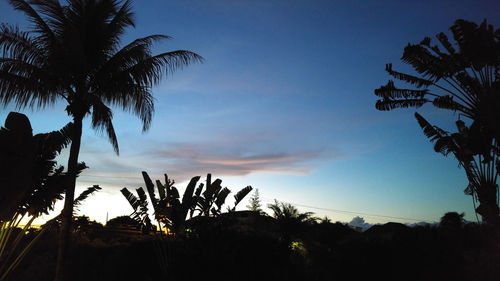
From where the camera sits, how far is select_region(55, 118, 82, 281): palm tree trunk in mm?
9391

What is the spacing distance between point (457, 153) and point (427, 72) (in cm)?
364

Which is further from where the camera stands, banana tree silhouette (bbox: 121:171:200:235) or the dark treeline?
banana tree silhouette (bbox: 121:171:200:235)

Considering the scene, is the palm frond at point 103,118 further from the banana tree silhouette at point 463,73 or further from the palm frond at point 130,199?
the banana tree silhouette at point 463,73

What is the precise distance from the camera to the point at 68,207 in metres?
9.70

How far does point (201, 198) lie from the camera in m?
12.4

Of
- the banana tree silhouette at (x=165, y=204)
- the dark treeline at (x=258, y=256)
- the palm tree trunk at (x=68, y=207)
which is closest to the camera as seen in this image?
the dark treeline at (x=258, y=256)

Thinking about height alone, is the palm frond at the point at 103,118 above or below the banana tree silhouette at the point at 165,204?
above

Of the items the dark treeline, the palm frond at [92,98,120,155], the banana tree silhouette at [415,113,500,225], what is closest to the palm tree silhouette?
the palm frond at [92,98,120,155]

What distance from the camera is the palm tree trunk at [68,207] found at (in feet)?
30.8

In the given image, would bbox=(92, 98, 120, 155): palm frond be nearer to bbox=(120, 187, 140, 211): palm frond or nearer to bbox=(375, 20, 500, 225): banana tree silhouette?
bbox=(120, 187, 140, 211): palm frond

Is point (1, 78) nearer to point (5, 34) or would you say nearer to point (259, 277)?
point (5, 34)

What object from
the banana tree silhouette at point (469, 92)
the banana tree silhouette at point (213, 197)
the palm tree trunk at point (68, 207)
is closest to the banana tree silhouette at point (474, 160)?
the banana tree silhouette at point (469, 92)

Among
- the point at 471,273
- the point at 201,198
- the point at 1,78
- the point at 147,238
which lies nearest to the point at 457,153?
the point at 471,273

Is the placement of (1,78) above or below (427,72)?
below
